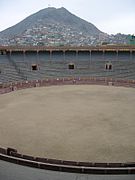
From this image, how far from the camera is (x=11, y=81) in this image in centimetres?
3759

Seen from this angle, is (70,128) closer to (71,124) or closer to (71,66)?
(71,124)

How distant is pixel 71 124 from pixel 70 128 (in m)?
0.89

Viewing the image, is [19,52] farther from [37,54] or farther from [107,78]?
[107,78]

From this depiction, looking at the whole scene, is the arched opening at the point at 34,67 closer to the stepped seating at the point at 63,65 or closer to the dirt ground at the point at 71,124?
the stepped seating at the point at 63,65

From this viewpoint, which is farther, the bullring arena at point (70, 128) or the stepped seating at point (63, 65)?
the stepped seating at point (63, 65)

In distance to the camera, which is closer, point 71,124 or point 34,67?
point 71,124

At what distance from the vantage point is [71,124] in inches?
755

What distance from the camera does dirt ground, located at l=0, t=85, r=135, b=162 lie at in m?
14.7

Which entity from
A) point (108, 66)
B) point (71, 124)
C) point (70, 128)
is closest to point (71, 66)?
point (108, 66)

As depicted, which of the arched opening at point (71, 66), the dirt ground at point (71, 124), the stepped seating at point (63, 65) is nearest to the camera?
the dirt ground at point (71, 124)

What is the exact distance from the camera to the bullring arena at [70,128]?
11.6m

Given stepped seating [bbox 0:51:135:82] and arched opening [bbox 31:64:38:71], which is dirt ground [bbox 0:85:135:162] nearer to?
stepped seating [bbox 0:51:135:82]

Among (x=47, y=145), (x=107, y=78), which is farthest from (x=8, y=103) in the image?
(x=107, y=78)

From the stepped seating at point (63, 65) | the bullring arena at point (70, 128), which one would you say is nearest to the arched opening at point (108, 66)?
the stepped seating at point (63, 65)
